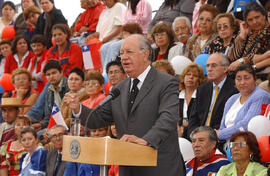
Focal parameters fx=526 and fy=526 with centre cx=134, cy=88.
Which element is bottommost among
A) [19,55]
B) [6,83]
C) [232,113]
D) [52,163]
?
A: [52,163]

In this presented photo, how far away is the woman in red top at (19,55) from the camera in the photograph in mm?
9484

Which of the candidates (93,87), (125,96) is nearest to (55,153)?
(93,87)

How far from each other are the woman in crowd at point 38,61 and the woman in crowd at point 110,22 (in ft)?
2.98

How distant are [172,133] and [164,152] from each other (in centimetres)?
13

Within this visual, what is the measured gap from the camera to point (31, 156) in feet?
20.7

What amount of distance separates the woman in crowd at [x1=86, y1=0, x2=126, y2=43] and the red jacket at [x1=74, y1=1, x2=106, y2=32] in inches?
14.7

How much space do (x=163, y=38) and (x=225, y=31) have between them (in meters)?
1.15

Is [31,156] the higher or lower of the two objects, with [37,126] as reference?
lower

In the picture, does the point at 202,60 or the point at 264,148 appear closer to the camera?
the point at 264,148

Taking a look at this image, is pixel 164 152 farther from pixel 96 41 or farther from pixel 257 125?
pixel 96 41

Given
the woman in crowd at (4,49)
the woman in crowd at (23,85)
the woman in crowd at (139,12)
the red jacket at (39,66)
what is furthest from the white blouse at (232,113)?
the woman in crowd at (4,49)

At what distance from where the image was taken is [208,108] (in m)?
5.71

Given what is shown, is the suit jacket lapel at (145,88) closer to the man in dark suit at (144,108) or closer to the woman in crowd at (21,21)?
the man in dark suit at (144,108)

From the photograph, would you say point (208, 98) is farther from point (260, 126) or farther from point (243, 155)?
point (243, 155)
